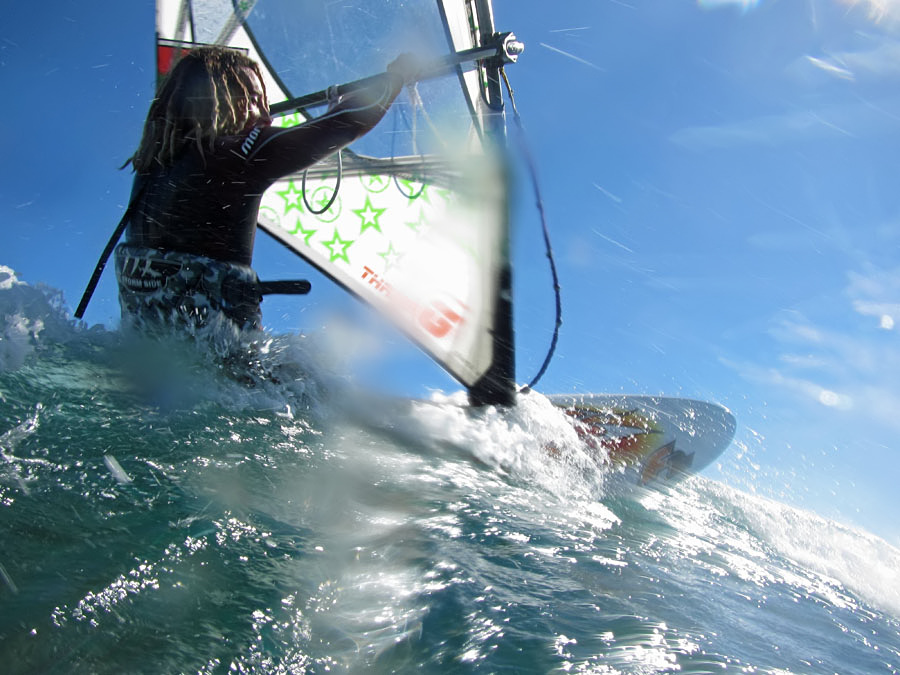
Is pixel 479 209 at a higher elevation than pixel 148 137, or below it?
below

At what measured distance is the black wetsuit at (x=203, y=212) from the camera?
2227 millimetres

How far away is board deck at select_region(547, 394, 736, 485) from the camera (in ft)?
17.0

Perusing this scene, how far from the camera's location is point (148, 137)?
236 cm

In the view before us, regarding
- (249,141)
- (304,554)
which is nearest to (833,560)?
(304,554)

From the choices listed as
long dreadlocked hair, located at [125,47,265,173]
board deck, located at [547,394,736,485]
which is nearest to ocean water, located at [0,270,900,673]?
long dreadlocked hair, located at [125,47,265,173]

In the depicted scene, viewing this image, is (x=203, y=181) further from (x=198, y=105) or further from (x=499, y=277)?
(x=499, y=277)

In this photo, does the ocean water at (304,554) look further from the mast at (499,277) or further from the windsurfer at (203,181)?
the mast at (499,277)

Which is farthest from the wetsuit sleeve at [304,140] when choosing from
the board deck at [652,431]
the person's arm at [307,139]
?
the board deck at [652,431]

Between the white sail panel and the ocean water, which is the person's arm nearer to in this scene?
the ocean water

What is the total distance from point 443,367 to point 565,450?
201 centimetres

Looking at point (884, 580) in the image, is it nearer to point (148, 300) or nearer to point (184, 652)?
point (184, 652)

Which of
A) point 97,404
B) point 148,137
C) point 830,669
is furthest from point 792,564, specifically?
point 148,137

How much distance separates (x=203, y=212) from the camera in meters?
2.27

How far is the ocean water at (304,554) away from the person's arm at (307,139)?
83 centimetres
